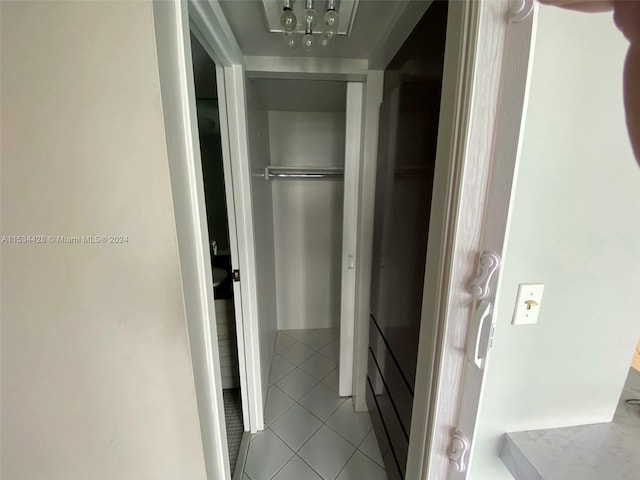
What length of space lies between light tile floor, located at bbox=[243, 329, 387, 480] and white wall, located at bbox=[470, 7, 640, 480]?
94 cm

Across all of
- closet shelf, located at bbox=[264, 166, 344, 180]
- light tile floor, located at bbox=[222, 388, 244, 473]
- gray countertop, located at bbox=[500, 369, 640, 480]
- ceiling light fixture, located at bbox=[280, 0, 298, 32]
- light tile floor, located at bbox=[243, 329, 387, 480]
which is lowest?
light tile floor, located at bbox=[243, 329, 387, 480]

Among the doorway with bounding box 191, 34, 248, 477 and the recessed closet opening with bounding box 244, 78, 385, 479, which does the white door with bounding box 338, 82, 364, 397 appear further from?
the doorway with bounding box 191, 34, 248, 477

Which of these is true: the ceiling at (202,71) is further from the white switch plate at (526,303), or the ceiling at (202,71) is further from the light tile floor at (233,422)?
the light tile floor at (233,422)

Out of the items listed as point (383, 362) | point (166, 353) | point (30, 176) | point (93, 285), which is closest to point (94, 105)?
point (30, 176)

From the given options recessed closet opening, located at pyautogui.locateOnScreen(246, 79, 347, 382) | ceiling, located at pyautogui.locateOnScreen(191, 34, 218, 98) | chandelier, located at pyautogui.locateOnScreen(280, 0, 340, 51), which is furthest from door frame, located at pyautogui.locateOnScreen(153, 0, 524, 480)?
recessed closet opening, located at pyautogui.locateOnScreen(246, 79, 347, 382)

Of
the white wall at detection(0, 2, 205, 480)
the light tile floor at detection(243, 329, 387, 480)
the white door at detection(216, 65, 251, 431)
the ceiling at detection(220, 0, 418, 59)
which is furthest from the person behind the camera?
the light tile floor at detection(243, 329, 387, 480)

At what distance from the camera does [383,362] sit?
143 cm

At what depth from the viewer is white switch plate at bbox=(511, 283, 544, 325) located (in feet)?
2.37

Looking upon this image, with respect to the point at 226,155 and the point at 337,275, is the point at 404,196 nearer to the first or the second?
the point at 226,155

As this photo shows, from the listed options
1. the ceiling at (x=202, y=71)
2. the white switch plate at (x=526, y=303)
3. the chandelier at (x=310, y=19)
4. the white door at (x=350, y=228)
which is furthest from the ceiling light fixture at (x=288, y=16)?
the white switch plate at (x=526, y=303)

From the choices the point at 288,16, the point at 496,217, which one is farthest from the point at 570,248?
the point at 288,16

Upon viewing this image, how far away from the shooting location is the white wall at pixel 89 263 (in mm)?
506

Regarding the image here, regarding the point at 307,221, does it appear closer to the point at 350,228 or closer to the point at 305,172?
the point at 305,172

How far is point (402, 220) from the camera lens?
1114 millimetres
